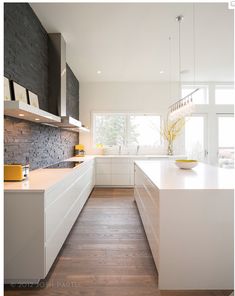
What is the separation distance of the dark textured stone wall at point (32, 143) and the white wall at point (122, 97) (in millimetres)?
1745

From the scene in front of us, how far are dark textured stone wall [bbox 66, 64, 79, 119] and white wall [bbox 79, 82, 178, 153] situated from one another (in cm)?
35

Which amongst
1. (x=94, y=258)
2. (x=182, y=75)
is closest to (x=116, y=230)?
(x=94, y=258)

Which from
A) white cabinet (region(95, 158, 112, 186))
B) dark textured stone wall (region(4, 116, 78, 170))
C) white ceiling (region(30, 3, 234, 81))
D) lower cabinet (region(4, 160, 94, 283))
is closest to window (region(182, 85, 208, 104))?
white ceiling (region(30, 3, 234, 81))

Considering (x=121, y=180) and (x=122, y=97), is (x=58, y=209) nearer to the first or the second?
(x=121, y=180)

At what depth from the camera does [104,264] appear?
2012 mm

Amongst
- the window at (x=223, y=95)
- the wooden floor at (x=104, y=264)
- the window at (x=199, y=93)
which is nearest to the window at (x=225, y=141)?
the window at (x=223, y=95)

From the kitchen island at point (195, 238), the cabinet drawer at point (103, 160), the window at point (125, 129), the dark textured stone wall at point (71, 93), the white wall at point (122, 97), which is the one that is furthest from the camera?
the window at point (125, 129)

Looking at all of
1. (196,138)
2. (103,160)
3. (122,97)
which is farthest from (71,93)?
(196,138)

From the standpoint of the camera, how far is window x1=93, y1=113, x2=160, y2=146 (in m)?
5.98

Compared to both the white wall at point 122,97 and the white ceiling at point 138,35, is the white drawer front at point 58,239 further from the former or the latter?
the white wall at point 122,97

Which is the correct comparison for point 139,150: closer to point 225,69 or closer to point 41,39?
point 225,69

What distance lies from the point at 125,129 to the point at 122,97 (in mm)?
898

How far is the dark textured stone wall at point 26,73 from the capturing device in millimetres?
2145

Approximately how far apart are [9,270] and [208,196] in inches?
66.8
